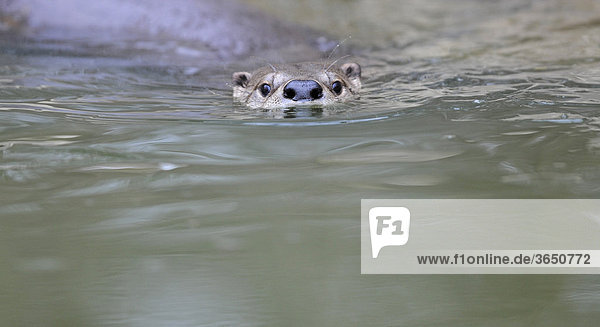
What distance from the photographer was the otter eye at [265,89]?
3802mm

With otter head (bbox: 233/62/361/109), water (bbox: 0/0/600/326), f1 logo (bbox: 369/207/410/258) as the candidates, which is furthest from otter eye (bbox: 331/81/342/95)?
f1 logo (bbox: 369/207/410/258)

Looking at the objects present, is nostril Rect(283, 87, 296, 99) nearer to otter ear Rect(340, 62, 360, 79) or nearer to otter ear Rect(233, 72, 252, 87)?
otter ear Rect(233, 72, 252, 87)

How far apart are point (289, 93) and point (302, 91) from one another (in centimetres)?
6

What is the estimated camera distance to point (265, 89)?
3838 mm

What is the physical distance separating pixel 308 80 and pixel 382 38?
9.02 ft

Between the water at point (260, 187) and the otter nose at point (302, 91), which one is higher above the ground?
the otter nose at point (302, 91)

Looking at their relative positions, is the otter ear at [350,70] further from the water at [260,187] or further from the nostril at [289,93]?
the nostril at [289,93]

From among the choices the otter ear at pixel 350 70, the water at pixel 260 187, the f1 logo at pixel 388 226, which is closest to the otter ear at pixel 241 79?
the water at pixel 260 187

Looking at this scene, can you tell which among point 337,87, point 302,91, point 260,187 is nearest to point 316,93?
point 302,91

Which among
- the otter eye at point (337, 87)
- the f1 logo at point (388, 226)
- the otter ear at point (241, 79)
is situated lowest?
the f1 logo at point (388, 226)

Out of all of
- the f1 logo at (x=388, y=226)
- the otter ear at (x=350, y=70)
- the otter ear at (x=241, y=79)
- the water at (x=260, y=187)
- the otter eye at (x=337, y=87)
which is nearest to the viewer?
the water at (x=260, y=187)

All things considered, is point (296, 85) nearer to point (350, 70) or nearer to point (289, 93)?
point (289, 93)

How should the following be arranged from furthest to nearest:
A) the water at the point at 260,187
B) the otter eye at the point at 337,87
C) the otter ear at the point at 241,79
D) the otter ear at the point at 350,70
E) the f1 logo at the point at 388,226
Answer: the otter ear at the point at 350,70
the otter ear at the point at 241,79
the otter eye at the point at 337,87
the f1 logo at the point at 388,226
the water at the point at 260,187

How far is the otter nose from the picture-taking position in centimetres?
343
